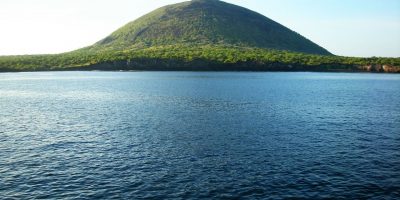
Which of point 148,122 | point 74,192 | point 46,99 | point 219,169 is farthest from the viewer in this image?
point 46,99

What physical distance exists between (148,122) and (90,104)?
35.6m

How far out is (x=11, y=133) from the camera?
2478 inches

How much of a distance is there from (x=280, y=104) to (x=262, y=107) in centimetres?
851

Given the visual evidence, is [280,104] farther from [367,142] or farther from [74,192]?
[74,192]

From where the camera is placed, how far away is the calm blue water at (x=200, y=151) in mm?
37156

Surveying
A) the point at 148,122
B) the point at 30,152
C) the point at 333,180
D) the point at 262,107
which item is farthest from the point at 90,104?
the point at 333,180

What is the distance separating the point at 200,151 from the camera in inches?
2030

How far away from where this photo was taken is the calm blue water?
122 ft

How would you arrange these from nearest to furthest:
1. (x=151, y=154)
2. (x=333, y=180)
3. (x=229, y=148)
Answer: (x=333, y=180), (x=151, y=154), (x=229, y=148)

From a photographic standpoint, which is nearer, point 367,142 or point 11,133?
point 367,142

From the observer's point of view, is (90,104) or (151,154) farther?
(90,104)

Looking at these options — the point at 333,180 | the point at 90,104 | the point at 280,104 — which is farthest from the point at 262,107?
the point at 333,180

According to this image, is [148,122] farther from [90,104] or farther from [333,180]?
[333,180]

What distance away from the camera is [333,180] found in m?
39.5
